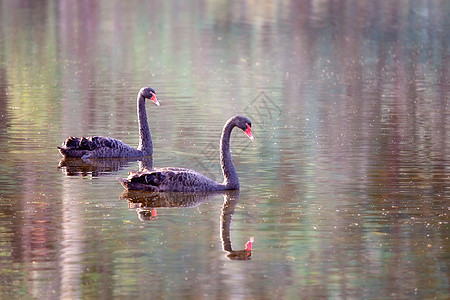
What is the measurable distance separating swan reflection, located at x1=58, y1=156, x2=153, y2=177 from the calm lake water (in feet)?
0.26

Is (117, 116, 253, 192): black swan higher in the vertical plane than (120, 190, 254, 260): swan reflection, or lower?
higher

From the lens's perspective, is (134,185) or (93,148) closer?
(134,185)

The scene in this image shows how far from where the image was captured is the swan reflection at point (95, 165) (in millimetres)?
14062

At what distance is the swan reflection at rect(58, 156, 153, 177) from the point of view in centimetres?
1406

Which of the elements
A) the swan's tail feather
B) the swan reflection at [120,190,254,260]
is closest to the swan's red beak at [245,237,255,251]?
the swan reflection at [120,190,254,260]

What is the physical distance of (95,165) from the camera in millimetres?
14688

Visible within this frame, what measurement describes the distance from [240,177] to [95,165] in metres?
2.32

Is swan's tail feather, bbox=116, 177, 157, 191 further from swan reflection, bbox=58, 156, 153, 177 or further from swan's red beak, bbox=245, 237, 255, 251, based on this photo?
swan's red beak, bbox=245, 237, 255, 251

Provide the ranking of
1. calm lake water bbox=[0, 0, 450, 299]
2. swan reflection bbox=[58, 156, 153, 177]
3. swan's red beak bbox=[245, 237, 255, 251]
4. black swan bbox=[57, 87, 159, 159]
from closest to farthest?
1. calm lake water bbox=[0, 0, 450, 299]
2. swan's red beak bbox=[245, 237, 255, 251]
3. swan reflection bbox=[58, 156, 153, 177]
4. black swan bbox=[57, 87, 159, 159]

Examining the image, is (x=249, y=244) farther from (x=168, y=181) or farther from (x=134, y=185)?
(x=134, y=185)

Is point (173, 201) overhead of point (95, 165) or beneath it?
beneath

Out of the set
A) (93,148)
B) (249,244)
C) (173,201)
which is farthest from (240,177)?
(249,244)

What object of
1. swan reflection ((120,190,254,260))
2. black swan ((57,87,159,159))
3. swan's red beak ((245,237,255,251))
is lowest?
swan's red beak ((245,237,255,251))

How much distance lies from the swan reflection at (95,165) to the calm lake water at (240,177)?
0.08 metres
